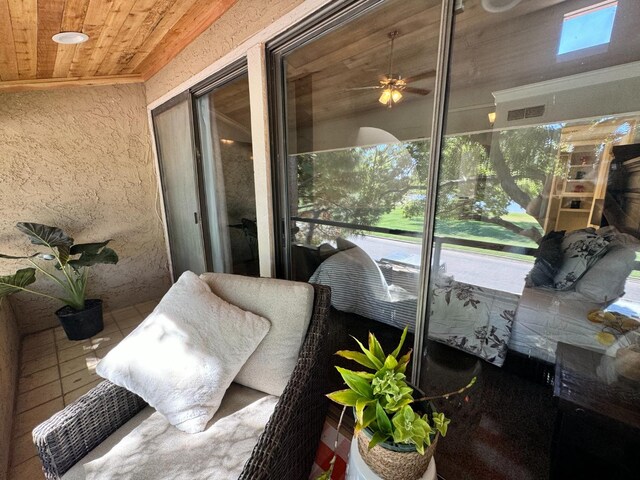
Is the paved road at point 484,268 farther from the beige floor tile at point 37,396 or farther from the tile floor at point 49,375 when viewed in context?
the beige floor tile at point 37,396

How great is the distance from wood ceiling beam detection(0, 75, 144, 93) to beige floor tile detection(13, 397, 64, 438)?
2.42 metres

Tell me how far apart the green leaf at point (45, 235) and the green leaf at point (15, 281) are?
10.5 inches

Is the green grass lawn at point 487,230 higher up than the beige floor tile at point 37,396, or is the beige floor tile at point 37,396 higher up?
the green grass lawn at point 487,230

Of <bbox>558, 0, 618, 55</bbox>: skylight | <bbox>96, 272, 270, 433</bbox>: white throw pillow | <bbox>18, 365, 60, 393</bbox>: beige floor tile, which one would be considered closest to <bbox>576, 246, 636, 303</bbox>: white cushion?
<bbox>558, 0, 618, 55</bbox>: skylight

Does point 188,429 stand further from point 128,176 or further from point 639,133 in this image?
point 128,176

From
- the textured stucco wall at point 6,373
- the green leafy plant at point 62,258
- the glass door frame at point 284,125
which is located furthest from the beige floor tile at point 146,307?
the glass door frame at point 284,125

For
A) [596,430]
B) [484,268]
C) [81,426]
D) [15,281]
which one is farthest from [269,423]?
[15,281]

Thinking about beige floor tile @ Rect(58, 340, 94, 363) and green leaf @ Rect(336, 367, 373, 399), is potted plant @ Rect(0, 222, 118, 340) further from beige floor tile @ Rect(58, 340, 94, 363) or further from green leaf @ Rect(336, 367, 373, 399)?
green leaf @ Rect(336, 367, 373, 399)

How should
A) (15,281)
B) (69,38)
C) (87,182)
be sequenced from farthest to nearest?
(87,182) < (15,281) < (69,38)

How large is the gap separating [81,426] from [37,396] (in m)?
1.35

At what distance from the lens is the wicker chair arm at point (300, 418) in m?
0.77

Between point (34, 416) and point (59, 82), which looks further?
point (59, 82)

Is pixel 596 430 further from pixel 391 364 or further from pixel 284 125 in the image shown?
pixel 284 125

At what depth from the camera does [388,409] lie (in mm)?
720
